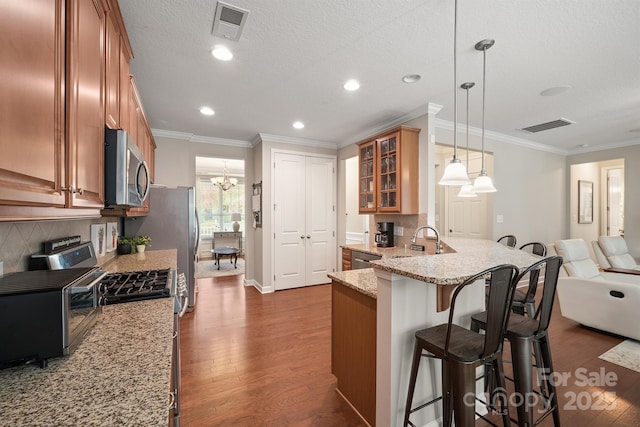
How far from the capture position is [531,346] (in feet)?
4.81

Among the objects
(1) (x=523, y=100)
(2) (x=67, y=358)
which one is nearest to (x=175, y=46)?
(2) (x=67, y=358)

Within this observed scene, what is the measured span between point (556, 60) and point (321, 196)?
3.53 metres

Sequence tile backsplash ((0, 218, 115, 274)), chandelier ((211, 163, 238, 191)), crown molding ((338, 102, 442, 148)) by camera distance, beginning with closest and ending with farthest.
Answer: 1. tile backsplash ((0, 218, 115, 274))
2. crown molding ((338, 102, 442, 148))
3. chandelier ((211, 163, 238, 191))

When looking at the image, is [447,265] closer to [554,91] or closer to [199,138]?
[554,91]

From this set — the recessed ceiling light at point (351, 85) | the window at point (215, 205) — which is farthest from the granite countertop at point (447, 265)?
the window at point (215, 205)

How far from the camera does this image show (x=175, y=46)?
2.12 m

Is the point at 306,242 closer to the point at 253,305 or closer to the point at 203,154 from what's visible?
the point at 253,305

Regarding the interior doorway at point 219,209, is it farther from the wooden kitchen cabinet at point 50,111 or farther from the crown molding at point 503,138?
the wooden kitchen cabinet at point 50,111

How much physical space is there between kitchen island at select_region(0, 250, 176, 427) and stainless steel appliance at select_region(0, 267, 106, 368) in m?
0.05

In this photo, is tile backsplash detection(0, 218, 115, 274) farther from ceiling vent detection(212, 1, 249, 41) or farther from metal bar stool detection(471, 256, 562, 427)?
metal bar stool detection(471, 256, 562, 427)

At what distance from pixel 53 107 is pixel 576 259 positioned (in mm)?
4718

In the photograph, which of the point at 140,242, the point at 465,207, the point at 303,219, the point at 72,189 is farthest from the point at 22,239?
the point at 465,207

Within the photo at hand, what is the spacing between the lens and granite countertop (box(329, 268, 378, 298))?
1.68 meters

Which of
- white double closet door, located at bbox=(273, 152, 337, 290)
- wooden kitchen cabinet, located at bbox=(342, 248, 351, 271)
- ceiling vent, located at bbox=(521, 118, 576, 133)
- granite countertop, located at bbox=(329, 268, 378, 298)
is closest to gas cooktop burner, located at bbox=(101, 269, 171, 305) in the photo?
granite countertop, located at bbox=(329, 268, 378, 298)
